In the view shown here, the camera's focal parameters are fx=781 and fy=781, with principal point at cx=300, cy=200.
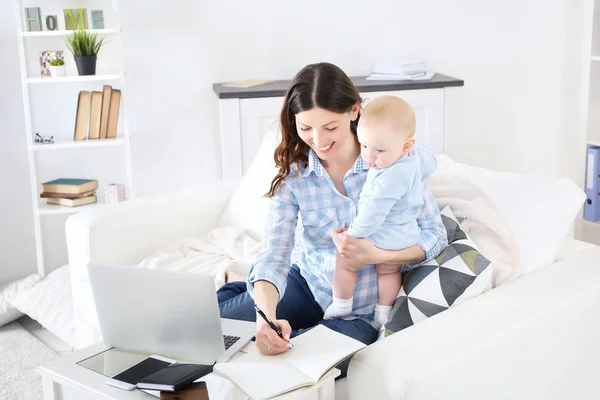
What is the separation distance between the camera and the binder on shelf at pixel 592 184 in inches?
136

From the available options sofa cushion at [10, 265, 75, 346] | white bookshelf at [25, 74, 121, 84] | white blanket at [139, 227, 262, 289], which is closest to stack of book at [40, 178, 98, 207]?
sofa cushion at [10, 265, 75, 346]

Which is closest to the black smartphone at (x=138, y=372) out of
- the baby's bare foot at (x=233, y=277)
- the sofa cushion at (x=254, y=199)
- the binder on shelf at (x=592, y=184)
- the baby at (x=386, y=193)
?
the baby at (x=386, y=193)

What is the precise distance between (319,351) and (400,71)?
2094mm

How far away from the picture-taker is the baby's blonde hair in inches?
62.8

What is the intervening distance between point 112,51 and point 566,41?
7.13ft

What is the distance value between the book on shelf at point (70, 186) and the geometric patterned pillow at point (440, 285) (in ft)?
6.11

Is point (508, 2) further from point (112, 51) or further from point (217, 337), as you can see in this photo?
point (217, 337)

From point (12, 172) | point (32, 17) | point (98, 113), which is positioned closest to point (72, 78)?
point (98, 113)

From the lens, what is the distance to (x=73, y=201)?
3.19m

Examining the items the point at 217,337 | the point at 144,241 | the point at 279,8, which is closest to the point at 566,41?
the point at 279,8

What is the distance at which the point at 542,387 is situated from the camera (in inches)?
62.2

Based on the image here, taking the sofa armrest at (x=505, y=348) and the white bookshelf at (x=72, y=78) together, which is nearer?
the sofa armrest at (x=505, y=348)

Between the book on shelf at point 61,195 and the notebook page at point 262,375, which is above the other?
the notebook page at point 262,375

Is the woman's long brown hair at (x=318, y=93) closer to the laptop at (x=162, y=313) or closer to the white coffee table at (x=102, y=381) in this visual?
the laptop at (x=162, y=313)
